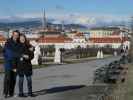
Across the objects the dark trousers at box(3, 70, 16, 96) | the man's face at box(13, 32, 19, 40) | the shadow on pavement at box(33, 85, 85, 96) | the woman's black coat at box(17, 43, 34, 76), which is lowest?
the shadow on pavement at box(33, 85, 85, 96)

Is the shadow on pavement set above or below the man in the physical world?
below

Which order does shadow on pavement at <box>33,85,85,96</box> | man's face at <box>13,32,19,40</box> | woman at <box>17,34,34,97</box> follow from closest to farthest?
man's face at <box>13,32,19,40</box> → woman at <box>17,34,34,97</box> → shadow on pavement at <box>33,85,85,96</box>

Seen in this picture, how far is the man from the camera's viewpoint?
15.8 meters

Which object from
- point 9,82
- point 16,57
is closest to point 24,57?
point 16,57

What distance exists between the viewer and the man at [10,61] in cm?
1576

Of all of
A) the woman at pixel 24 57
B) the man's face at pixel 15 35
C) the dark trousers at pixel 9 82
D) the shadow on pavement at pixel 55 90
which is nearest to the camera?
the man's face at pixel 15 35

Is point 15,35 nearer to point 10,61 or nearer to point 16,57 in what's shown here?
point 16,57

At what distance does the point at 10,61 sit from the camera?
52.5ft

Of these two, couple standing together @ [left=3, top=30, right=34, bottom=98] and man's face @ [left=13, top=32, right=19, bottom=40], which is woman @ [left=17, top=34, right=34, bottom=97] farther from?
man's face @ [left=13, top=32, right=19, bottom=40]

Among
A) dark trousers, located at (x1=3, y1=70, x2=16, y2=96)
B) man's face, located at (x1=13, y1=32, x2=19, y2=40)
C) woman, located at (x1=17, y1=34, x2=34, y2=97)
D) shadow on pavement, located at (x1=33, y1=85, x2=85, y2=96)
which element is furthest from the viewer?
shadow on pavement, located at (x1=33, y1=85, x2=85, y2=96)

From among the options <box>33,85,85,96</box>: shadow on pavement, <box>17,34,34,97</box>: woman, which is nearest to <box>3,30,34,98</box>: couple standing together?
<box>17,34,34,97</box>: woman

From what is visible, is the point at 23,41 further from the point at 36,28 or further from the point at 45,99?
the point at 36,28

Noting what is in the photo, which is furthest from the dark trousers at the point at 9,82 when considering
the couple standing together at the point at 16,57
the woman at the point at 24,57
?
the woman at the point at 24,57

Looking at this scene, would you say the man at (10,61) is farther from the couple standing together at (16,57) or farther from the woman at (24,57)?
the woman at (24,57)
